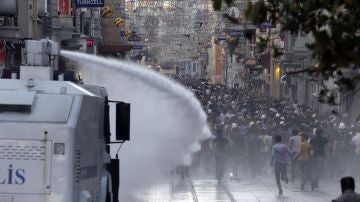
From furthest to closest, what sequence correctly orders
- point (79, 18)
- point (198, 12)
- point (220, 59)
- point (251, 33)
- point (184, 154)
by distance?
1. point (220, 59)
2. point (198, 12)
3. point (79, 18)
4. point (184, 154)
5. point (251, 33)

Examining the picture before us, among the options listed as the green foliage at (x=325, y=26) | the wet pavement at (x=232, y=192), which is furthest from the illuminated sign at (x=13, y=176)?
the wet pavement at (x=232, y=192)

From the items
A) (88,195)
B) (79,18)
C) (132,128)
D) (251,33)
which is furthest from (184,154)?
(79,18)

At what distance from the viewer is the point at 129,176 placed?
1628 centimetres

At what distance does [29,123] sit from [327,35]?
5.08 meters

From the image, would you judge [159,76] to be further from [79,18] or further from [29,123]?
[79,18]

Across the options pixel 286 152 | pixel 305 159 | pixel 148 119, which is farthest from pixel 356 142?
pixel 148 119

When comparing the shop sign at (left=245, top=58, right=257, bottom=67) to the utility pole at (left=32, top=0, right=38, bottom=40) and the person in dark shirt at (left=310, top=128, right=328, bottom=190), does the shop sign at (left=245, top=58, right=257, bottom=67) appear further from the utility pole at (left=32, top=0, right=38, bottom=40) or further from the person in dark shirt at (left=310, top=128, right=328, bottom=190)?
the person in dark shirt at (left=310, top=128, right=328, bottom=190)

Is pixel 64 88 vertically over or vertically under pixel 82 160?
over

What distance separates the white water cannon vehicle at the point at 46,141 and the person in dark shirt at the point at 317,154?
14.1 metres

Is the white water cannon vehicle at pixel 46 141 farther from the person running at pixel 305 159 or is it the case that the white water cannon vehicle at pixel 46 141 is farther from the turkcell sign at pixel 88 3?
the turkcell sign at pixel 88 3

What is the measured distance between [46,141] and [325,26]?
421cm

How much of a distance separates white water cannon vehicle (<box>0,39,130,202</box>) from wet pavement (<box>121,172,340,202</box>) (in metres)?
8.42

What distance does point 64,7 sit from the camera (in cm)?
4775

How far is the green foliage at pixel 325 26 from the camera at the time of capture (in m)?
5.87
